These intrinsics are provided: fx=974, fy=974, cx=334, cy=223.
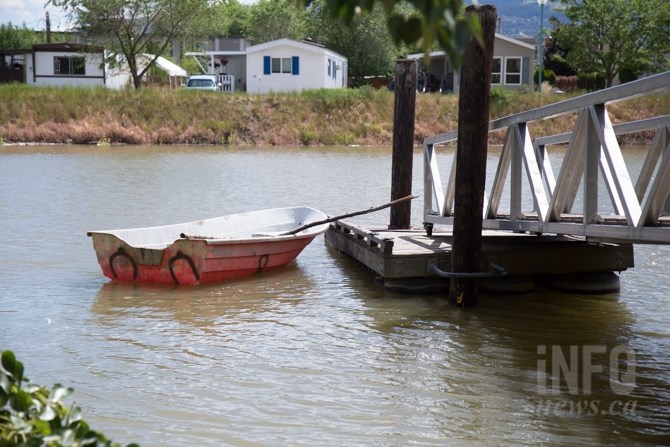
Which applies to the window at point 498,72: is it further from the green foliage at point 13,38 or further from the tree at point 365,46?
the green foliage at point 13,38

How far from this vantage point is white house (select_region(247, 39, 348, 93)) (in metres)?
63.9

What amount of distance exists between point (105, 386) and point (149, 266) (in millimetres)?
4691

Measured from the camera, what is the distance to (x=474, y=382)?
8852 mm

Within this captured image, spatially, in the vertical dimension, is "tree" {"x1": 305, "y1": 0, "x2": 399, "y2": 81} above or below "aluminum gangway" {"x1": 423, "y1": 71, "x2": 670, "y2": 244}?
above

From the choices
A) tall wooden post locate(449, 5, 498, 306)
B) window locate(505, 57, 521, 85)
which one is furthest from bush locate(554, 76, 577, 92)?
tall wooden post locate(449, 5, 498, 306)

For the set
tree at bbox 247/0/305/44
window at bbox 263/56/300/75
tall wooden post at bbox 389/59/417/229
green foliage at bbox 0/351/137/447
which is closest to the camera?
green foliage at bbox 0/351/137/447

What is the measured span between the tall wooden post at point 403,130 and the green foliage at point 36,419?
12412 millimetres

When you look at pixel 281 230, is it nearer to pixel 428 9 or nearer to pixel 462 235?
pixel 462 235

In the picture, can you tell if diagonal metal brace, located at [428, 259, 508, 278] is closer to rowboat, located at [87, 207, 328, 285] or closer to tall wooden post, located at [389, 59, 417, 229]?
rowboat, located at [87, 207, 328, 285]

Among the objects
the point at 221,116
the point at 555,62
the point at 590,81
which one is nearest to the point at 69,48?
the point at 221,116

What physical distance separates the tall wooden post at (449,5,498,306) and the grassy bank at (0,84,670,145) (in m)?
37.9

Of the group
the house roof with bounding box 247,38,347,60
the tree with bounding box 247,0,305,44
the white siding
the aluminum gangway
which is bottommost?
the aluminum gangway

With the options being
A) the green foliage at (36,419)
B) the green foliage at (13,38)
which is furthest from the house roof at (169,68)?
the green foliage at (36,419)

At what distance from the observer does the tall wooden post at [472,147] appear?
1083 cm
